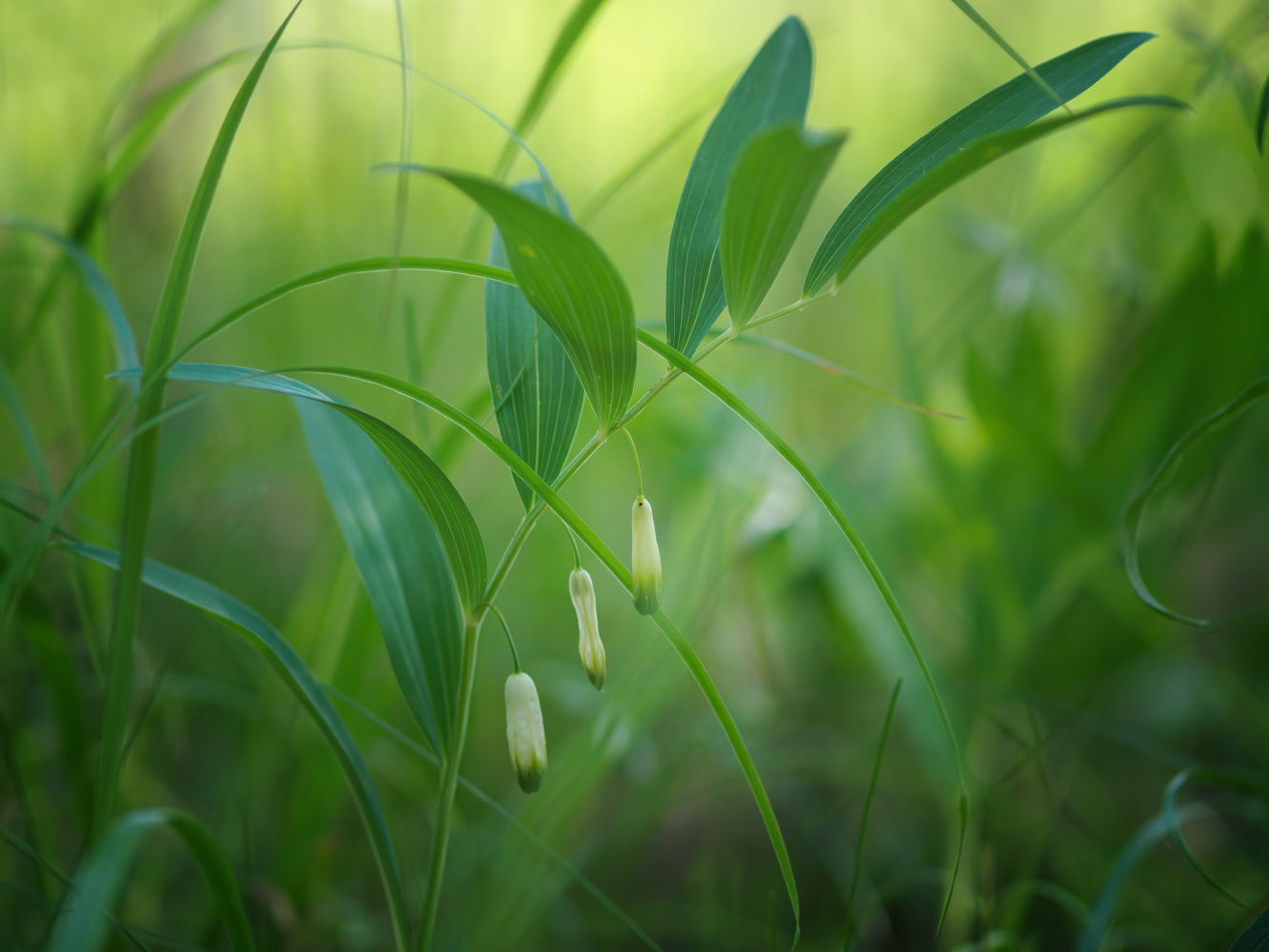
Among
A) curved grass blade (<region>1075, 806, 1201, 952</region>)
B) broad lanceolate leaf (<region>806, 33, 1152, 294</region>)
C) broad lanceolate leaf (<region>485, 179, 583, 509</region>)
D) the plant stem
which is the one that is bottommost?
curved grass blade (<region>1075, 806, 1201, 952</region>)

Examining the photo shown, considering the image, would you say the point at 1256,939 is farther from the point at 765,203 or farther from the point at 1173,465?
the point at 765,203

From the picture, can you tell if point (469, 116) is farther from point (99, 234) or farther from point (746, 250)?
point (746, 250)

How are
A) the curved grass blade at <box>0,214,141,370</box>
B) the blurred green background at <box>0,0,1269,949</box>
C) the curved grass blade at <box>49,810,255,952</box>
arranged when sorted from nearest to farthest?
the curved grass blade at <box>49,810,255,952</box>
the curved grass blade at <box>0,214,141,370</box>
the blurred green background at <box>0,0,1269,949</box>

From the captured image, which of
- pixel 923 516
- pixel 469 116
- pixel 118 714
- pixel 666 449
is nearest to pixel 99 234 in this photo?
pixel 118 714

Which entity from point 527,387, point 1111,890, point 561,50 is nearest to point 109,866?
point 527,387

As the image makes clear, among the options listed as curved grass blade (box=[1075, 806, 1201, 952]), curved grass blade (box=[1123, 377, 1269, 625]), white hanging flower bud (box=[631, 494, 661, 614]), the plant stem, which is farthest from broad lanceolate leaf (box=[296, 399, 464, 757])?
curved grass blade (box=[1075, 806, 1201, 952])

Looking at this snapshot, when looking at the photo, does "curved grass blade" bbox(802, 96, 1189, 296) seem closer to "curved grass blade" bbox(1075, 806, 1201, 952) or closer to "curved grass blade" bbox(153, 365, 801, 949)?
→ "curved grass blade" bbox(153, 365, 801, 949)

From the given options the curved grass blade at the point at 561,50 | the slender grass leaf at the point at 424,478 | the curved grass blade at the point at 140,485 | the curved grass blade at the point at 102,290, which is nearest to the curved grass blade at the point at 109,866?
the curved grass blade at the point at 140,485

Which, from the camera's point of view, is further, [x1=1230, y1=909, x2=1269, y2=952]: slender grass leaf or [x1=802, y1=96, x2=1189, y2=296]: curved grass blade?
[x1=1230, y1=909, x2=1269, y2=952]: slender grass leaf

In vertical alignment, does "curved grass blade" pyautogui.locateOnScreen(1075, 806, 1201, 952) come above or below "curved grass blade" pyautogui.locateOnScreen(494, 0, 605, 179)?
below
